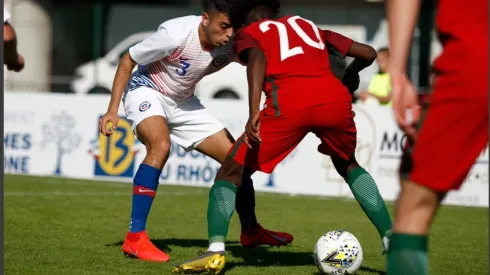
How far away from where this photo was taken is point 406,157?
3773mm

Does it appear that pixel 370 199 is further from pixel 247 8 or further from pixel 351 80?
pixel 247 8

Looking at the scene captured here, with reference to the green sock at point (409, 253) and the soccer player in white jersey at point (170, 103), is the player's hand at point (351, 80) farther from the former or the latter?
the green sock at point (409, 253)

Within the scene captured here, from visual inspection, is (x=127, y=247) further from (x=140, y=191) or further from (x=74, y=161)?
(x=74, y=161)

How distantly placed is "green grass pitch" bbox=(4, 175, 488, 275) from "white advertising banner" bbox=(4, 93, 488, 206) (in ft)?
2.34

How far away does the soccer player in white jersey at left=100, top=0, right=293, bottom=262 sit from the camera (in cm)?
704

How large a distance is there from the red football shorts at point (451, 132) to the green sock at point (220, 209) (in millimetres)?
2474

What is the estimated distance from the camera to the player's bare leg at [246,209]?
7508mm

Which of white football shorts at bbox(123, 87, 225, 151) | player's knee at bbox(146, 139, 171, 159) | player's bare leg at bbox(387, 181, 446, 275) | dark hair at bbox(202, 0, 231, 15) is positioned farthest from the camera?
white football shorts at bbox(123, 87, 225, 151)

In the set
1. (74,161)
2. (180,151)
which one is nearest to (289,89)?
(180,151)

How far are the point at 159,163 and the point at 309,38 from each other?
160 centimetres

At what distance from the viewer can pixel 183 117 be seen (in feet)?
25.1

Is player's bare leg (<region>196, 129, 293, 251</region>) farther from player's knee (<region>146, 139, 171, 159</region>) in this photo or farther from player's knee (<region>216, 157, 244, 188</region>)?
player's knee (<region>216, 157, 244, 188</region>)

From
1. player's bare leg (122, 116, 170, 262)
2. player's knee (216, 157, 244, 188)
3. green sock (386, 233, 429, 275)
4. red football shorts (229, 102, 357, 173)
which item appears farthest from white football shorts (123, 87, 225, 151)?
green sock (386, 233, 429, 275)

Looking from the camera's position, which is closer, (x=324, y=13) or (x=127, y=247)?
(x=127, y=247)
